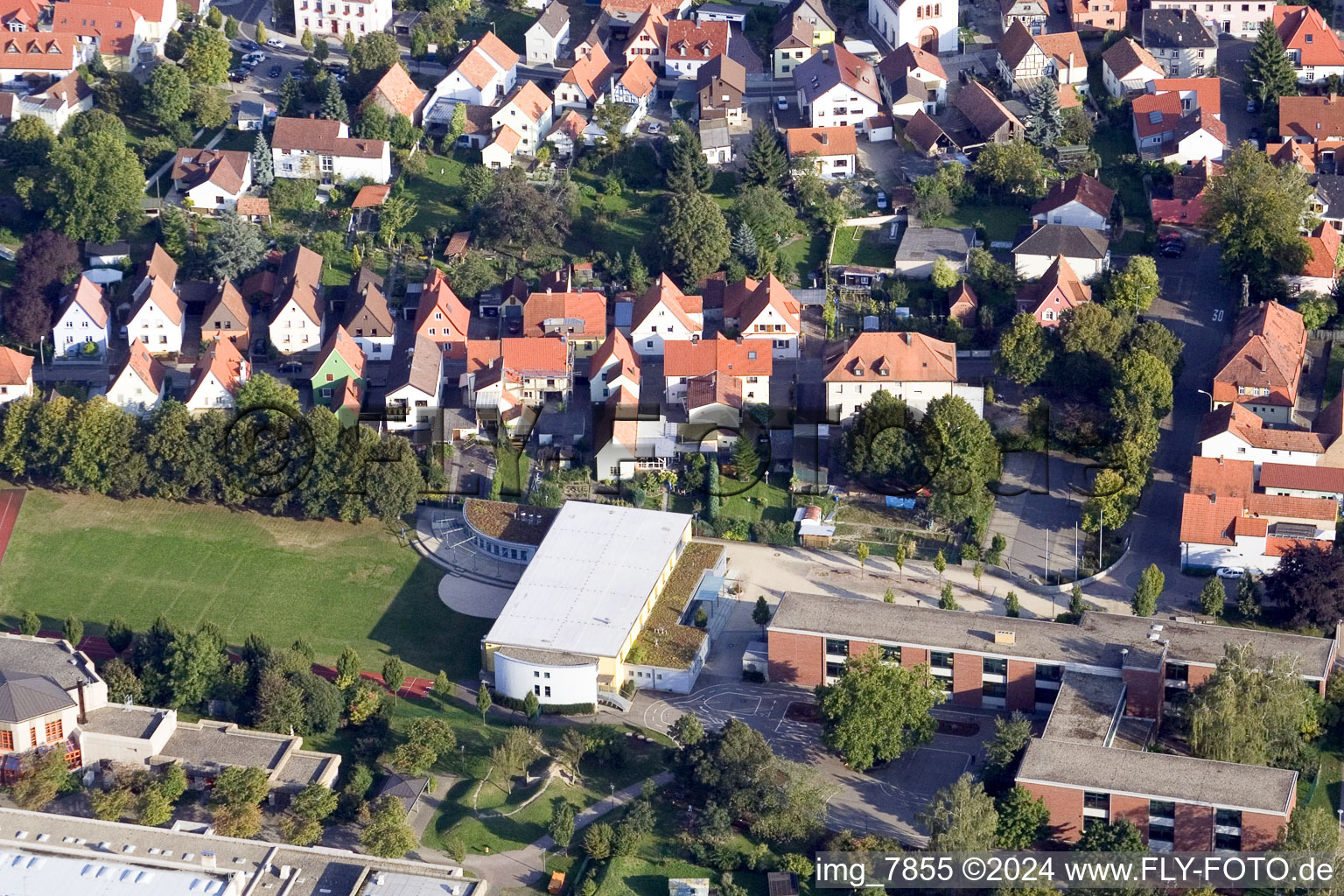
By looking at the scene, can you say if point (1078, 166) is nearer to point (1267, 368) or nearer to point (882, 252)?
point (882, 252)

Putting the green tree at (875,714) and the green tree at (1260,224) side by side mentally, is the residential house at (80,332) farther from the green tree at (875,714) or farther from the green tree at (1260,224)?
the green tree at (1260,224)

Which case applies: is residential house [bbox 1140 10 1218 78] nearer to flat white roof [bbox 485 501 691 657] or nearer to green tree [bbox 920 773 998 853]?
flat white roof [bbox 485 501 691 657]

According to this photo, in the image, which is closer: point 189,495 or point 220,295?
point 189,495

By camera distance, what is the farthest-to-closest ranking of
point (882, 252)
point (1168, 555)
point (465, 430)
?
point (882, 252) < point (465, 430) < point (1168, 555)

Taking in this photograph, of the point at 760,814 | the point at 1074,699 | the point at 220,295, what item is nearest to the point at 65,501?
the point at 220,295

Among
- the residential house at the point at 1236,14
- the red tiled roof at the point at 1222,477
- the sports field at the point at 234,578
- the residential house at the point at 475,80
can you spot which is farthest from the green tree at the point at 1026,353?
the residential house at the point at 475,80

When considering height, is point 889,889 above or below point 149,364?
below

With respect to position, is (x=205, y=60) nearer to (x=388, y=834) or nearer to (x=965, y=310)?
(x=965, y=310)
